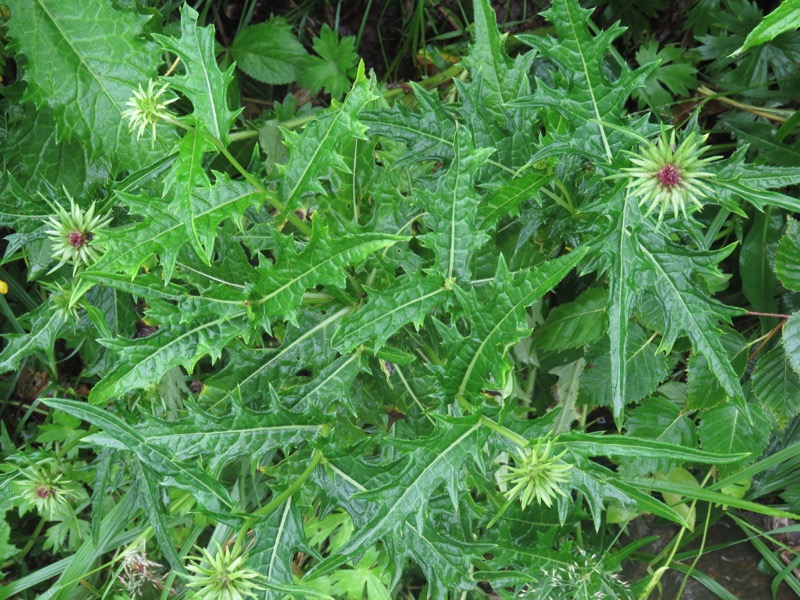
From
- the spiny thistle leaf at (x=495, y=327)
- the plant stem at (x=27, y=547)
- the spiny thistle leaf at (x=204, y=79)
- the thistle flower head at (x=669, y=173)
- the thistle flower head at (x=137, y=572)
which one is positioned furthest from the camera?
the plant stem at (x=27, y=547)

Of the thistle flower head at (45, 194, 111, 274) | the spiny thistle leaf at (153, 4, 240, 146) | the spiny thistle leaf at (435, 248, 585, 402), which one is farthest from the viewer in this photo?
the thistle flower head at (45, 194, 111, 274)

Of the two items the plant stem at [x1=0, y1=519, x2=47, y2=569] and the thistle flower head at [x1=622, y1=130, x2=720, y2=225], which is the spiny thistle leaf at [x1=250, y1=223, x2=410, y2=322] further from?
the plant stem at [x1=0, y1=519, x2=47, y2=569]

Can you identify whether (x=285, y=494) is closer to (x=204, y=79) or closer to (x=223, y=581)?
(x=223, y=581)

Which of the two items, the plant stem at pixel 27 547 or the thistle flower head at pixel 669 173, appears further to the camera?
the plant stem at pixel 27 547

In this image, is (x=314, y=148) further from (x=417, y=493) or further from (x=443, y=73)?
(x=443, y=73)

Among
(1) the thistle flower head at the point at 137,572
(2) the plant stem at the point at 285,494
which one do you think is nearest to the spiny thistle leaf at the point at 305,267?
(2) the plant stem at the point at 285,494

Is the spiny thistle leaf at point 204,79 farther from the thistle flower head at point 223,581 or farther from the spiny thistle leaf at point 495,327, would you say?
the thistle flower head at point 223,581

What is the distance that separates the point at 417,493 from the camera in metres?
1.27

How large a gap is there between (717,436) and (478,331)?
3.18ft

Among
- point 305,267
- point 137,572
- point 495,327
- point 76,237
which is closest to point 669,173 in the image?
point 495,327

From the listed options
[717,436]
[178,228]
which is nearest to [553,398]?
[717,436]

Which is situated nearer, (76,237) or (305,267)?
(305,267)

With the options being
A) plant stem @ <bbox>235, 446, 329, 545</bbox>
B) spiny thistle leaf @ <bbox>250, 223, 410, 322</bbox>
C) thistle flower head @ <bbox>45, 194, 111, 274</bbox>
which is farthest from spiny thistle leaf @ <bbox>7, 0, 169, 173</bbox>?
plant stem @ <bbox>235, 446, 329, 545</bbox>

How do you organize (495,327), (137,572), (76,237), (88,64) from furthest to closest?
(137,572)
(88,64)
(76,237)
(495,327)
